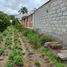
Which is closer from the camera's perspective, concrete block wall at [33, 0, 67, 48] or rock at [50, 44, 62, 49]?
rock at [50, 44, 62, 49]

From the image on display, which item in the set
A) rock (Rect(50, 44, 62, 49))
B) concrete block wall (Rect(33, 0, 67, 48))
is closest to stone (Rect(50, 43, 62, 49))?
rock (Rect(50, 44, 62, 49))

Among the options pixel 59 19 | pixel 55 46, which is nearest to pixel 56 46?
pixel 55 46

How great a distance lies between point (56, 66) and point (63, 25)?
3.19 metres

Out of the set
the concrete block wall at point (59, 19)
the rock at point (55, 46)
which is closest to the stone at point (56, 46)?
the rock at point (55, 46)

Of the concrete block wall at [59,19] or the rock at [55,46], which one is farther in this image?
the concrete block wall at [59,19]

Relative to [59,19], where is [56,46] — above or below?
below

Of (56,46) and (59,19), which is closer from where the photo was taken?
(56,46)

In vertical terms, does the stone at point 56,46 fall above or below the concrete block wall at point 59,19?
below

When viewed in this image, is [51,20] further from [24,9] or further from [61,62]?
[24,9]

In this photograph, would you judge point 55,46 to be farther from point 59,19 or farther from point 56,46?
point 59,19

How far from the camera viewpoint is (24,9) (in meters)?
71.6

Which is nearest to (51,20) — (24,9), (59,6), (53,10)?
(53,10)

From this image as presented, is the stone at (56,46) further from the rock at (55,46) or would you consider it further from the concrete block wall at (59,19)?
the concrete block wall at (59,19)

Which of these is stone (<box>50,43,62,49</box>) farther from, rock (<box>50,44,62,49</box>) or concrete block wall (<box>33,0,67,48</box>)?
concrete block wall (<box>33,0,67,48</box>)
